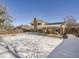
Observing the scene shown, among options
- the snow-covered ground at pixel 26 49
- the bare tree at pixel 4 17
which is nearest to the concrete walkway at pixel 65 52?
the snow-covered ground at pixel 26 49

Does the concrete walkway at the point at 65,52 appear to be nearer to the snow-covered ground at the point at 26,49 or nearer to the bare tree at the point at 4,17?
the snow-covered ground at the point at 26,49

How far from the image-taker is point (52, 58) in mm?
2984

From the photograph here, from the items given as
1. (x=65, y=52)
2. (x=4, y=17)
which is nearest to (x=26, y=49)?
(x=65, y=52)

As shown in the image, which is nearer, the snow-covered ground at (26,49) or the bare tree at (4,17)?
the snow-covered ground at (26,49)

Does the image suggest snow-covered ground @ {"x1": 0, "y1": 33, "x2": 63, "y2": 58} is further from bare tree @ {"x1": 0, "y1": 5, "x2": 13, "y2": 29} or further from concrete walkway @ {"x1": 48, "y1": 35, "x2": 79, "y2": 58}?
bare tree @ {"x1": 0, "y1": 5, "x2": 13, "y2": 29}

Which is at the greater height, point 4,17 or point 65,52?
point 4,17

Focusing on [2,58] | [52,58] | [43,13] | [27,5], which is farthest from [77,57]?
[27,5]

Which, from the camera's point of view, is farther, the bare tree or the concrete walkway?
the bare tree

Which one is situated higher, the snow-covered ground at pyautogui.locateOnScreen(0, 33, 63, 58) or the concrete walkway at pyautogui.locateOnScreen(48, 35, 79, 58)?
the snow-covered ground at pyautogui.locateOnScreen(0, 33, 63, 58)

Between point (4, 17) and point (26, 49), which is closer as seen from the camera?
point (26, 49)

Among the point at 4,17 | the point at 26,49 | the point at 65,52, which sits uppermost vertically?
the point at 4,17

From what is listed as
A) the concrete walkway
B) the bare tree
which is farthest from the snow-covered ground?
the bare tree

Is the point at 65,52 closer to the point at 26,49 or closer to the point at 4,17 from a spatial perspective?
the point at 26,49

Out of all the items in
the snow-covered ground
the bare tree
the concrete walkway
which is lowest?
the concrete walkway
